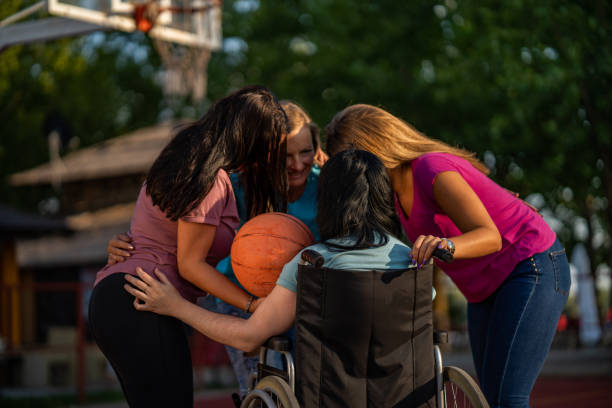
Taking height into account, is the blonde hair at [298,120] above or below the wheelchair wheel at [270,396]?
above

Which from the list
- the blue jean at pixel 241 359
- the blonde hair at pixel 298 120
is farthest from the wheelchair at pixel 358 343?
the blonde hair at pixel 298 120

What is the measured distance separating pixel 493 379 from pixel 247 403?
1.07 meters

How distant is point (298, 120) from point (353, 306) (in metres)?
1.59

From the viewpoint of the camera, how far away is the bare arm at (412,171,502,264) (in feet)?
10.9

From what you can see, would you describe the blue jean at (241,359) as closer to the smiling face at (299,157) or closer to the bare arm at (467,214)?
the smiling face at (299,157)

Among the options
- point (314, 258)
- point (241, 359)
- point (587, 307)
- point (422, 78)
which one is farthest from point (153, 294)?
point (587, 307)

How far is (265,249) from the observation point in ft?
11.4

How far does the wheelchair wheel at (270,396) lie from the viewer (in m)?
3.07

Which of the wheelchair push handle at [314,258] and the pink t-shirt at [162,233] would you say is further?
the pink t-shirt at [162,233]

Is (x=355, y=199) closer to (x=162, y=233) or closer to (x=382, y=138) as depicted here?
(x=382, y=138)

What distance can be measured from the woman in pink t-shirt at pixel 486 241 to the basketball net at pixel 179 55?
612 centimetres

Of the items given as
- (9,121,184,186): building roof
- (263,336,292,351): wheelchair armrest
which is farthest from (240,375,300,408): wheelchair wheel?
(9,121,184,186): building roof

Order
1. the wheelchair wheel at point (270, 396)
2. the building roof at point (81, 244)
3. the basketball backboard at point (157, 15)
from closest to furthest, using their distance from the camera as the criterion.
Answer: the wheelchair wheel at point (270, 396) < the basketball backboard at point (157, 15) < the building roof at point (81, 244)

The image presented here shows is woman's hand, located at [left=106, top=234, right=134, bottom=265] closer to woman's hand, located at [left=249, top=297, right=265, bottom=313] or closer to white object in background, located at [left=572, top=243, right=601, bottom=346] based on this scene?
woman's hand, located at [left=249, top=297, right=265, bottom=313]
